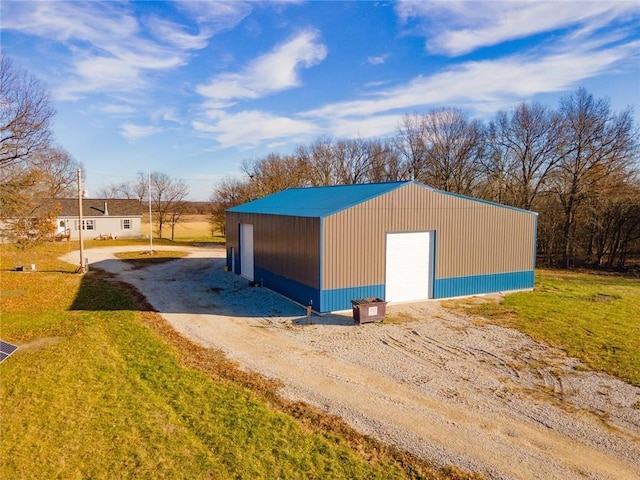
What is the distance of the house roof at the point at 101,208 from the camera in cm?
4391

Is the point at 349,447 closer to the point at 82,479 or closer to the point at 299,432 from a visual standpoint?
the point at 299,432

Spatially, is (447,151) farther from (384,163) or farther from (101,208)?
(101,208)

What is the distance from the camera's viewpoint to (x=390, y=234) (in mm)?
15281

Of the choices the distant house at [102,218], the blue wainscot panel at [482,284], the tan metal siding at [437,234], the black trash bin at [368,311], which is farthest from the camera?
the distant house at [102,218]

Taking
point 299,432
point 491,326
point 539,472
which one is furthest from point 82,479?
point 491,326

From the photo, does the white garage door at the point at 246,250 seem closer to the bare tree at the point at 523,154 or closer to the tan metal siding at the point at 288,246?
the tan metal siding at the point at 288,246

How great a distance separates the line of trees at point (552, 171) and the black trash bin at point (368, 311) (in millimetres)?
21683

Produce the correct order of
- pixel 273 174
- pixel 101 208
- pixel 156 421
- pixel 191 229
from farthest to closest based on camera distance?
1. pixel 191 229
2. pixel 101 208
3. pixel 273 174
4. pixel 156 421

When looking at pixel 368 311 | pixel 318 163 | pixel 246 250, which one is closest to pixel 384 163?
pixel 318 163

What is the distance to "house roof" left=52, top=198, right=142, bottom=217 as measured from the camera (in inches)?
1729

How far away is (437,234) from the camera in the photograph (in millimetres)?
16125

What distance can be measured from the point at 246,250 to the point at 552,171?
2298 centimetres

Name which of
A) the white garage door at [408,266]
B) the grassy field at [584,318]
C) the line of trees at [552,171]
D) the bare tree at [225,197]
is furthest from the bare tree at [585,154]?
the bare tree at [225,197]

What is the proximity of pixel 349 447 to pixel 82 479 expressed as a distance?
3698 millimetres
